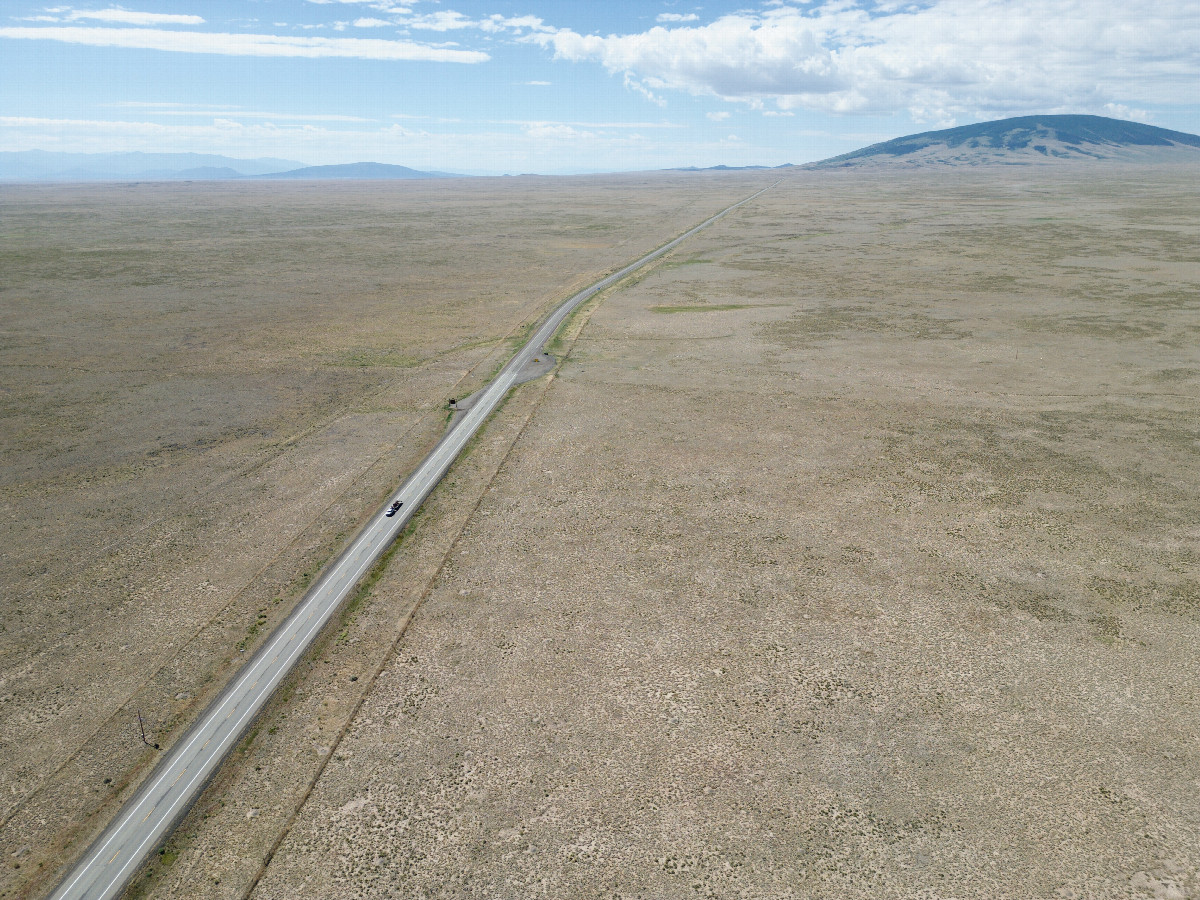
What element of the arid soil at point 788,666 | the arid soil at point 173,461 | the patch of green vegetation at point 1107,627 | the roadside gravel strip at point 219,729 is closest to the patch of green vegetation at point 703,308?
the arid soil at point 173,461

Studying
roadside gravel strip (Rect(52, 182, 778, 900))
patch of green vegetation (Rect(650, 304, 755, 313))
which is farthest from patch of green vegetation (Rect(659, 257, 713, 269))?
roadside gravel strip (Rect(52, 182, 778, 900))

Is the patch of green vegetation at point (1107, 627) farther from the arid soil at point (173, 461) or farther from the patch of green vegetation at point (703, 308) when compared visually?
the patch of green vegetation at point (703, 308)

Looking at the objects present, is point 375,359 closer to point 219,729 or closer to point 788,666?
point 219,729

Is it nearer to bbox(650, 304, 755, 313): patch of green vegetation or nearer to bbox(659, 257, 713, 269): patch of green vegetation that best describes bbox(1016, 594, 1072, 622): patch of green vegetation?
bbox(650, 304, 755, 313): patch of green vegetation

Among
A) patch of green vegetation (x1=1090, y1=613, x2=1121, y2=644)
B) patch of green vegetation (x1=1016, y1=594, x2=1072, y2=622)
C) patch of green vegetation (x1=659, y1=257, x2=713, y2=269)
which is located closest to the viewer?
patch of green vegetation (x1=1090, y1=613, x2=1121, y2=644)

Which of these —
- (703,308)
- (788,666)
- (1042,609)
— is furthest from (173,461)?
(703,308)
